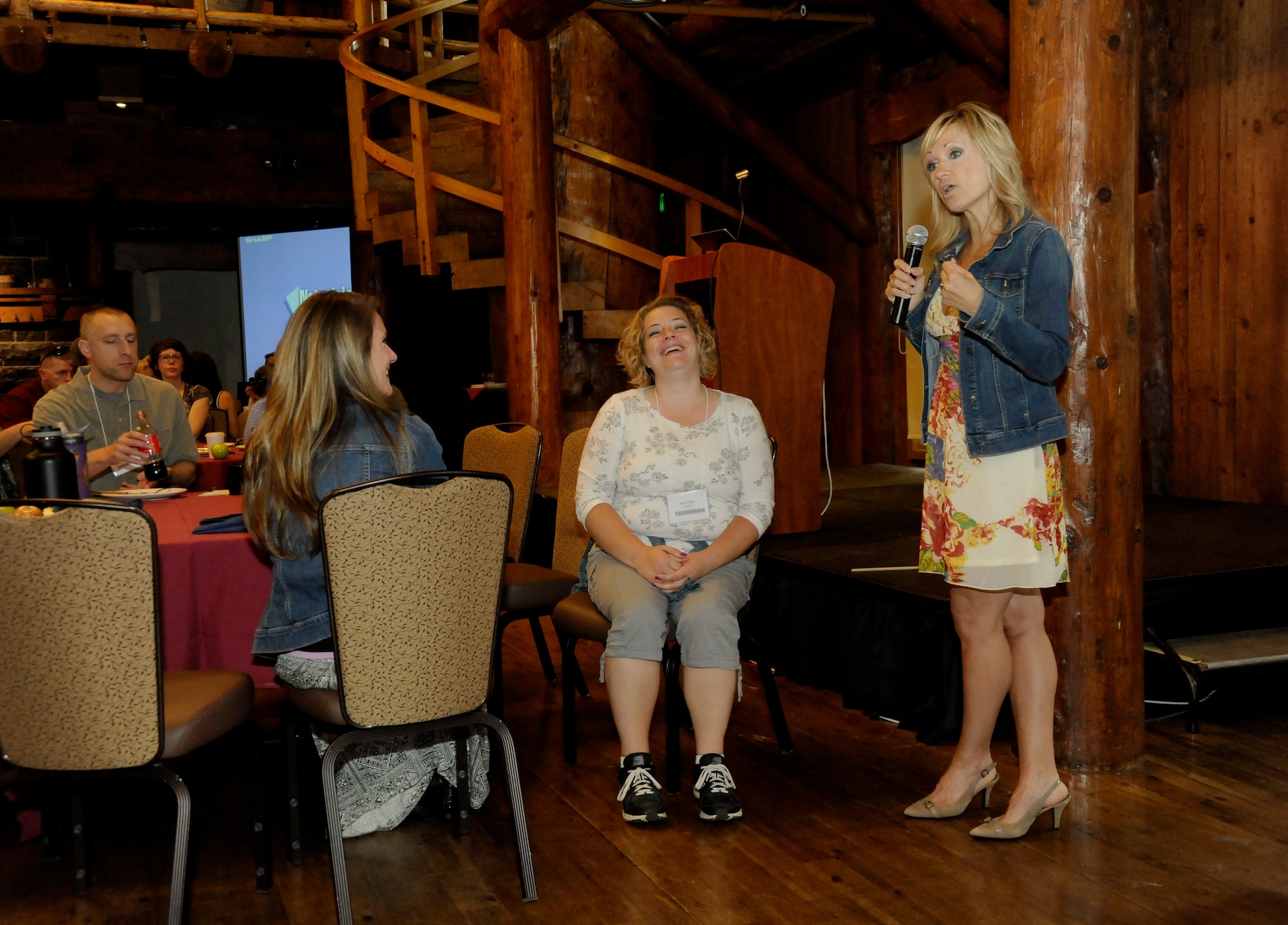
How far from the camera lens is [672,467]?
9.38ft

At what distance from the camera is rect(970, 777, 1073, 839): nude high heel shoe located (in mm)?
2383

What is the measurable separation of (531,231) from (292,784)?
381cm

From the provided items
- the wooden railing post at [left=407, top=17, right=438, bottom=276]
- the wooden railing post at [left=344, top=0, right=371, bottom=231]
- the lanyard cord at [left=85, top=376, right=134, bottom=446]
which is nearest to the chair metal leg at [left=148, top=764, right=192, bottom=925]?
the lanyard cord at [left=85, top=376, right=134, bottom=446]

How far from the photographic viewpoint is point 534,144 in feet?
18.5

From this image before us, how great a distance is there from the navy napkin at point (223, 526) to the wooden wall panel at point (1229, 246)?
14.0 feet

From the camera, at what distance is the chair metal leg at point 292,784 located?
236 centimetres

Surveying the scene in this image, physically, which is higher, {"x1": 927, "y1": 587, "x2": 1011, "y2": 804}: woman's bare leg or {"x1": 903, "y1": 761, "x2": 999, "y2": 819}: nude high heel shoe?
{"x1": 927, "y1": 587, "x2": 1011, "y2": 804}: woman's bare leg

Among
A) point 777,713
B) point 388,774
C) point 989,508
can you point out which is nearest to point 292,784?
point 388,774

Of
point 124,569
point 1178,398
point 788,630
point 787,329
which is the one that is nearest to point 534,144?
point 787,329

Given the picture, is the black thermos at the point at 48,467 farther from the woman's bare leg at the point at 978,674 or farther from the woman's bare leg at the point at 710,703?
the woman's bare leg at the point at 978,674

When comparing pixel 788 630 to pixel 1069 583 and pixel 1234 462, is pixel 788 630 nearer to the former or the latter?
pixel 1069 583

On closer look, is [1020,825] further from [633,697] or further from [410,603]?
[410,603]

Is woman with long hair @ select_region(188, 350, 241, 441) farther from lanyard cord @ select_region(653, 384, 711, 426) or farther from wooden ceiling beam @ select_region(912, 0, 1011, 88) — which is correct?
wooden ceiling beam @ select_region(912, 0, 1011, 88)

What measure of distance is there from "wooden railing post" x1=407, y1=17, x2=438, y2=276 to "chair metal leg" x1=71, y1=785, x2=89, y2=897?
4541mm
